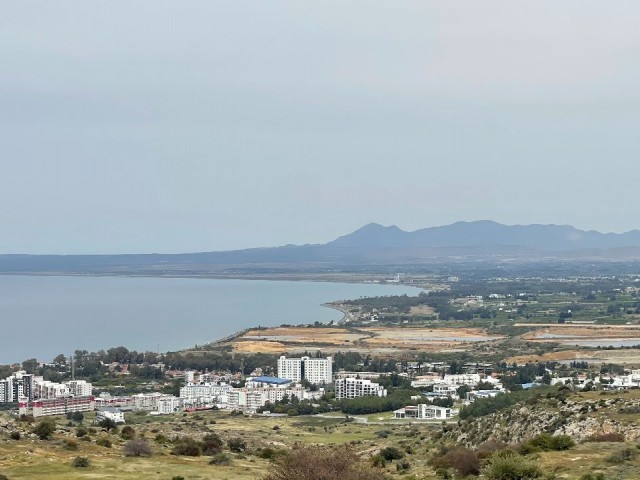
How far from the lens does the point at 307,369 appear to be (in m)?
72.7

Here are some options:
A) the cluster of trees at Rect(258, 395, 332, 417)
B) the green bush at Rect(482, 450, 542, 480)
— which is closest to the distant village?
the cluster of trees at Rect(258, 395, 332, 417)

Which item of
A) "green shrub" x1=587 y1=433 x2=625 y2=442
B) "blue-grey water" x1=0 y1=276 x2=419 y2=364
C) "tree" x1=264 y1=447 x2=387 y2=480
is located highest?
"tree" x1=264 y1=447 x2=387 y2=480

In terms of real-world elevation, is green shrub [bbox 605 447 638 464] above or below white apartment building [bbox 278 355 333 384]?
above

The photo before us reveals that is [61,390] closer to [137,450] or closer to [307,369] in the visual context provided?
[307,369]

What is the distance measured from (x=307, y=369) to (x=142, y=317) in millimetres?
69428

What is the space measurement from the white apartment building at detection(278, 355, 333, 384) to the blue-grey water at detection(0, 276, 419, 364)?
2737 cm

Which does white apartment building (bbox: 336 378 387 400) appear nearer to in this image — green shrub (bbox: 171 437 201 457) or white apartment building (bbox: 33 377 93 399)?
white apartment building (bbox: 33 377 93 399)

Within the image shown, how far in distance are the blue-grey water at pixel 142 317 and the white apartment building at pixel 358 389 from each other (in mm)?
39549

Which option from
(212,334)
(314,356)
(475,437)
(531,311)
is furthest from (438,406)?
(531,311)

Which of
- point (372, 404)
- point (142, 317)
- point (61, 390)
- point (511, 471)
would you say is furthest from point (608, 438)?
point (142, 317)

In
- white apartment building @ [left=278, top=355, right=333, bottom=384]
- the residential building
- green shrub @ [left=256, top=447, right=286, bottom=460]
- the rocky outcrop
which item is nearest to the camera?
the rocky outcrop

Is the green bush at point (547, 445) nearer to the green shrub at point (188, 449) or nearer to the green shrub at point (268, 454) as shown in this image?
the green shrub at point (268, 454)

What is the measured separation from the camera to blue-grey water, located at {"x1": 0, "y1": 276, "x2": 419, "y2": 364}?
106m

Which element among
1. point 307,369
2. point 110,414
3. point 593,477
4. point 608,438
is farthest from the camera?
point 307,369
